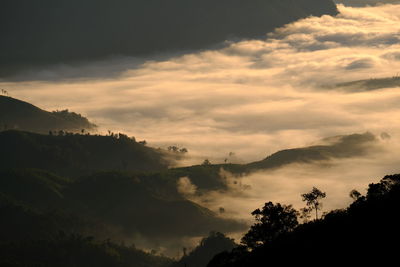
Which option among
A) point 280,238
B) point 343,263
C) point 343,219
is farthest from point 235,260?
point 343,263

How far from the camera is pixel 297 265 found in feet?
551

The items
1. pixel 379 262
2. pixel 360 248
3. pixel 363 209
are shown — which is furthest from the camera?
pixel 363 209

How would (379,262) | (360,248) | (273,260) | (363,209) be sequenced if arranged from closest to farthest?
(379,262) < (360,248) < (273,260) < (363,209)

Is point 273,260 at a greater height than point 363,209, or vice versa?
point 363,209

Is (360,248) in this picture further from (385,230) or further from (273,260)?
(273,260)

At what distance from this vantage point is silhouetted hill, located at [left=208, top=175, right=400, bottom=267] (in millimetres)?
161250

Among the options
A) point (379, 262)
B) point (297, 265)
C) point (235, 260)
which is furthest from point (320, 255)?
point (235, 260)

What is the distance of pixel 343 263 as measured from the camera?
160m

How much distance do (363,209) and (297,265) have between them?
102 ft

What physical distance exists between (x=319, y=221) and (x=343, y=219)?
34.6 ft

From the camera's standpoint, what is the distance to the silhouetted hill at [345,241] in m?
161

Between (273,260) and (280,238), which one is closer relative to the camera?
(273,260)

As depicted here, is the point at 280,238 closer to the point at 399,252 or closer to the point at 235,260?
the point at 235,260

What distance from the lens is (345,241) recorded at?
17212 cm
